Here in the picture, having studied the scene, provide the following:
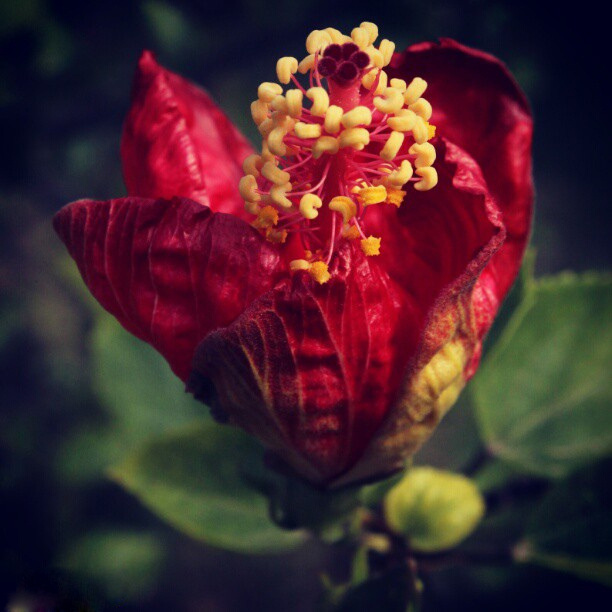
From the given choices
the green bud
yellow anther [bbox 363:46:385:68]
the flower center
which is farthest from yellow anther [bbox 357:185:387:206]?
the green bud

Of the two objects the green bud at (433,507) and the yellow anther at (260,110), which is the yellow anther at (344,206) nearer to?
the yellow anther at (260,110)

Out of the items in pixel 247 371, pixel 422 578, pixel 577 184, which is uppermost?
A: pixel 247 371

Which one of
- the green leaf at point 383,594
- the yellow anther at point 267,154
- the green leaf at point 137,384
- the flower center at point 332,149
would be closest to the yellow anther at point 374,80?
the flower center at point 332,149

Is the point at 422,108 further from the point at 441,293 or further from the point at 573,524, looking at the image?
the point at 573,524

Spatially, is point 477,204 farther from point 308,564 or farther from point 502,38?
point 308,564

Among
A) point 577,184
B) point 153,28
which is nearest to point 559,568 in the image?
point 577,184

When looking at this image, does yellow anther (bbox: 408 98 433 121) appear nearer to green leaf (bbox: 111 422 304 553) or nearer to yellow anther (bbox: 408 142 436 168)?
yellow anther (bbox: 408 142 436 168)

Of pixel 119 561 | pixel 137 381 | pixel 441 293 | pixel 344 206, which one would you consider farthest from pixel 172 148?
pixel 119 561
